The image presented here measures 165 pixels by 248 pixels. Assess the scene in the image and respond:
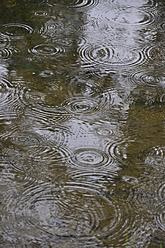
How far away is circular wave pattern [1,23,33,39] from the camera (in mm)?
4004

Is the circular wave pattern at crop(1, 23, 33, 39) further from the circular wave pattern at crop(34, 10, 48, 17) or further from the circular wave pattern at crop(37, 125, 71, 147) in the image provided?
the circular wave pattern at crop(37, 125, 71, 147)

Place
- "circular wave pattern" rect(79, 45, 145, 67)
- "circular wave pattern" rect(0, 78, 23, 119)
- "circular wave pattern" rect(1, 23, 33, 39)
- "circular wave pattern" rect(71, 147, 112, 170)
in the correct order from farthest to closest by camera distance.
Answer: "circular wave pattern" rect(1, 23, 33, 39), "circular wave pattern" rect(79, 45, 145, 67), "circular wave pattern" rect(0, 78, 23, 119), "circular wave pattern" rect(71, 147, 112, 170)

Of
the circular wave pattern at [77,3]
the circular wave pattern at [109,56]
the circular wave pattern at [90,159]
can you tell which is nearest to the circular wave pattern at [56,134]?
the circular wave pattern at [90,159]

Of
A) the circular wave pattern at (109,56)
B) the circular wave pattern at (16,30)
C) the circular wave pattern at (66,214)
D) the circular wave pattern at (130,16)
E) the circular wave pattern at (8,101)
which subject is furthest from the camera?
→ the circular wave pattern at (130,16)

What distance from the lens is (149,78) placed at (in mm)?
3439

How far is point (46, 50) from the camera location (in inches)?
149

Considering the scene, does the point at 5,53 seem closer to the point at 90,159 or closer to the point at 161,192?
the point at 90,159

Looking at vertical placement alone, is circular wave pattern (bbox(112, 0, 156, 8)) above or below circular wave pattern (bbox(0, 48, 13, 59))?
above

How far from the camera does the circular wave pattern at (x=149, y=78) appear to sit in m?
3.39

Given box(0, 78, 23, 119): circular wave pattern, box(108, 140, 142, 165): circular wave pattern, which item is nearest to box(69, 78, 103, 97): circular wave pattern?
box(0, 78, 23, 119): circular wave pattern

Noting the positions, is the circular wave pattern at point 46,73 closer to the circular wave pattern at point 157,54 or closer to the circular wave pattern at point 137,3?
the circular wave pattern at point 157,54

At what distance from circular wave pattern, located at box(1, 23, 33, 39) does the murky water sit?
0.04 ft

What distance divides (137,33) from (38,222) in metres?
2.64

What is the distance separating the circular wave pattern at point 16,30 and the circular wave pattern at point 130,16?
984 millimetres
